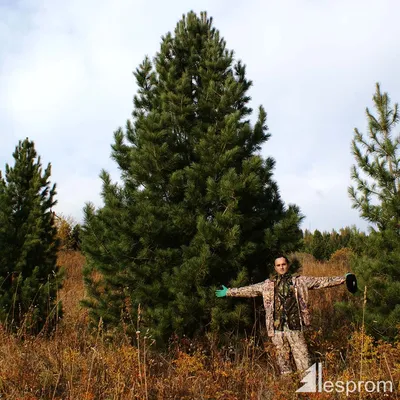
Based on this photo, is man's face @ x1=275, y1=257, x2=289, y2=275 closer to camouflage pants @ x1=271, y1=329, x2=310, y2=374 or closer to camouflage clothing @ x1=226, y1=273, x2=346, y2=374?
camouflage clothing @ x1=226, y1=273, x2=346, y2=374

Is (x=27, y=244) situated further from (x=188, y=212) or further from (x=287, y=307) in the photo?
(x=287, y=307)

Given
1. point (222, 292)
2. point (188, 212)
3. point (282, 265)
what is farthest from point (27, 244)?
point (282, 265)

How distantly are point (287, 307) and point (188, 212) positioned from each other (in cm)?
191

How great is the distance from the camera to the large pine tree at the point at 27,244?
8.62m

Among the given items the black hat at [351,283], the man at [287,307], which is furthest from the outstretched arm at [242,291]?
the black hat at [351,283]

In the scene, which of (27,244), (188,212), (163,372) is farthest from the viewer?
(27,244)

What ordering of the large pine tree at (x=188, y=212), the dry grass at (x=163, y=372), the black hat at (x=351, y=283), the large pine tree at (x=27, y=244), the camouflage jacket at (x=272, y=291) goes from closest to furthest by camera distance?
the dry grass at (x=163, y=372), the black hat at (x=351, y=283), the camouflage jacket at (x=272, y=291), the large pine tree at (x=188, y=212), the large pine tree at (x=27, y=244)

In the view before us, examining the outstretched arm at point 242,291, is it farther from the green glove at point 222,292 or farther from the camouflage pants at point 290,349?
the camouflage pants at point 290,349

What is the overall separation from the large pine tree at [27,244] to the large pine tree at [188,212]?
245 cm

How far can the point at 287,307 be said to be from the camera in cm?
562

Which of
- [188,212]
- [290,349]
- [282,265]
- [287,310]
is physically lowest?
[290,349]

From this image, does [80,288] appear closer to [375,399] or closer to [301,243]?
[301,243]

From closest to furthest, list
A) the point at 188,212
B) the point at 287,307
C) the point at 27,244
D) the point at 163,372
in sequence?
1. the point at 163,372
2. the point at 287,307
3. the point at 188,212
4. the point at 27,244

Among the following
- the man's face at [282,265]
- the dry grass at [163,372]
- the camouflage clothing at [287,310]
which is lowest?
the dry grass at [163,372]
